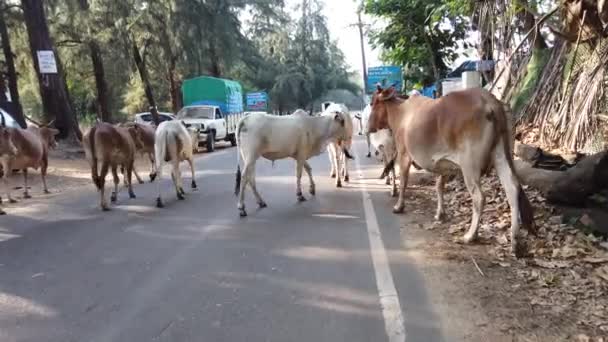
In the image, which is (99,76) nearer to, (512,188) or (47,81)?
(47,81)

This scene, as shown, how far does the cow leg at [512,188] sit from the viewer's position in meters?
5.51

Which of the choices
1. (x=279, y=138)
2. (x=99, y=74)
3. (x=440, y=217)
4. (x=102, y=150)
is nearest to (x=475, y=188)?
(x=440, y=217)

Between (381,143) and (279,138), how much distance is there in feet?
8.67

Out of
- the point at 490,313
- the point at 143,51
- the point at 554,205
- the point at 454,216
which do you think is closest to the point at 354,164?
the point at 454,216

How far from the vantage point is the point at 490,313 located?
13.9 ft

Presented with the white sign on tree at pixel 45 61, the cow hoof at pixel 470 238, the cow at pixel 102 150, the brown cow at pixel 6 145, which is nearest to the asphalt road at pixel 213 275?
the cow at pixel 102 150

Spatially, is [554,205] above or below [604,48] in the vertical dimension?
below

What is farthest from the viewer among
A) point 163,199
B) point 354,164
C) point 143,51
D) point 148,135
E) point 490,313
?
point 143,51

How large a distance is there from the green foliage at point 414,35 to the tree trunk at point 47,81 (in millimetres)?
11696

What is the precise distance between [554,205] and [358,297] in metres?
3.32

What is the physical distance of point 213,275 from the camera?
545 centimetres

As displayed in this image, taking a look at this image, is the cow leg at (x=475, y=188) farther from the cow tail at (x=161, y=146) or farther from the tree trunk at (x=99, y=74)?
the tree trunk at (x=99, y=74)

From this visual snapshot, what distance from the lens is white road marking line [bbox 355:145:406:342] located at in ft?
13.3

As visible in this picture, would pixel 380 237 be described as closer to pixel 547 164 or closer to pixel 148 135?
pixel 547 164
